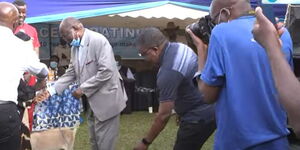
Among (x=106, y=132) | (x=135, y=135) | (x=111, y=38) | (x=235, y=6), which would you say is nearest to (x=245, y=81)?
(x=235, y=6)

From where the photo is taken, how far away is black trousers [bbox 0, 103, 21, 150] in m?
3.53

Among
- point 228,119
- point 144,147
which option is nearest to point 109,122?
point 144,147

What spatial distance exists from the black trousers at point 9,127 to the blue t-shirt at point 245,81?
68.8 inches

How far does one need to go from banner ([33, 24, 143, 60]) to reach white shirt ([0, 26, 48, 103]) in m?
7.76

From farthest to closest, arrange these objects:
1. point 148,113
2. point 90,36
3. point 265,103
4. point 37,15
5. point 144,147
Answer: point 148,113, point 37,15, point 90,36, point 144,147, point 265,103

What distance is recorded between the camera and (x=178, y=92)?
12.4ft

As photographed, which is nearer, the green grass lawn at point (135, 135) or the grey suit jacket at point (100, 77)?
the grey suit jacket at point (100, 77)

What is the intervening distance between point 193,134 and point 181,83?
17.2 inches

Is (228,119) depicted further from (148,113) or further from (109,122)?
(148,113)

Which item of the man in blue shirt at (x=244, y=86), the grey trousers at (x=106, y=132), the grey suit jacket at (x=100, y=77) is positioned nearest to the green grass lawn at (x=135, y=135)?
the grey trousers at (x=106, y=132)

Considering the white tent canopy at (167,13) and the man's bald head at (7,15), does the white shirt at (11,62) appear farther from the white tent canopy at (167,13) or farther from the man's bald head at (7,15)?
the white tent canopy at (167,13)

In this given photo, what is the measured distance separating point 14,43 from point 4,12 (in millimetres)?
289

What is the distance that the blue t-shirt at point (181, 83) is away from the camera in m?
3.54

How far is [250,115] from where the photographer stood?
96.8 inches
